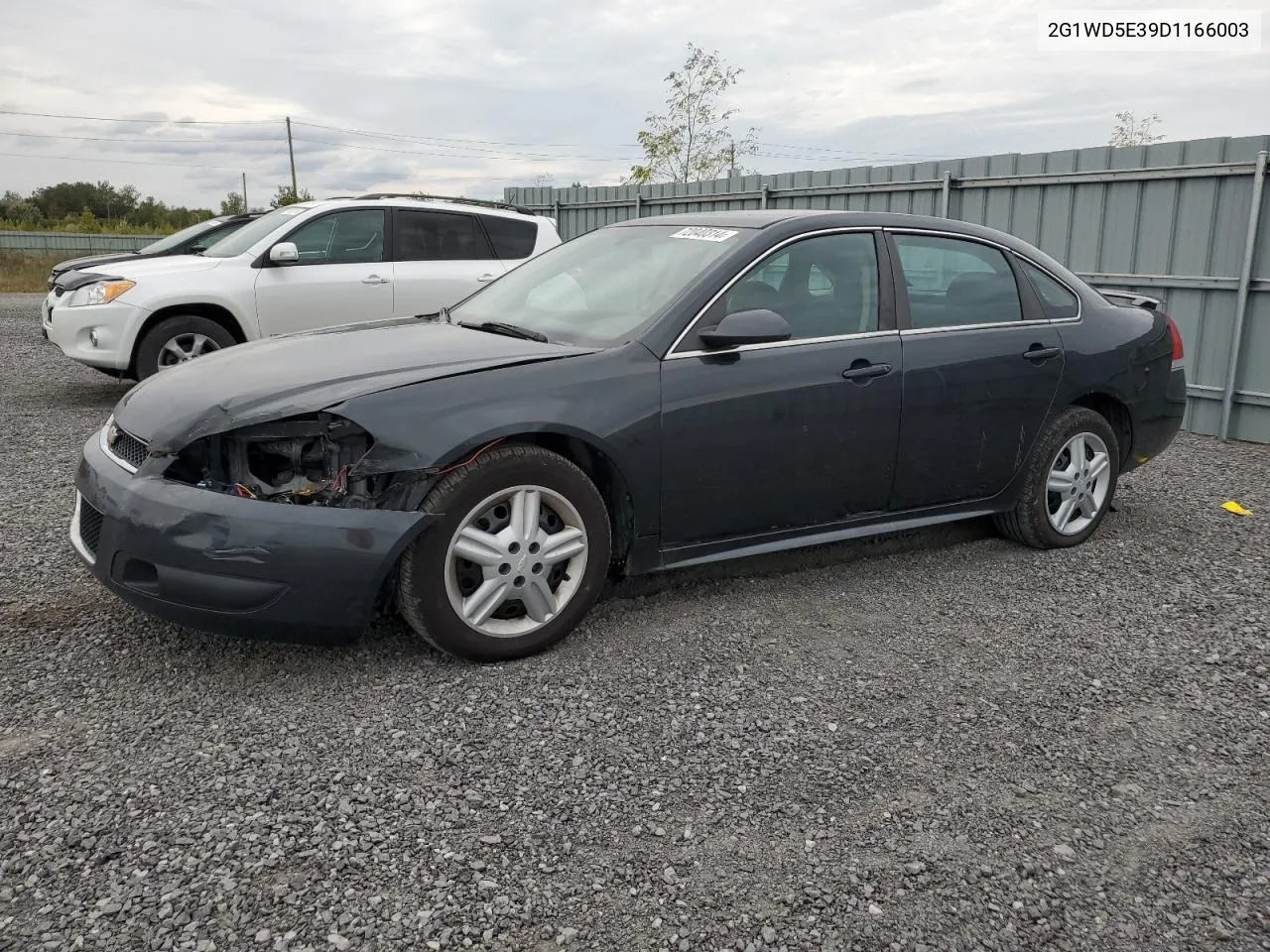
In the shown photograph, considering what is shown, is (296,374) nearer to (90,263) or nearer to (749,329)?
(749,329)

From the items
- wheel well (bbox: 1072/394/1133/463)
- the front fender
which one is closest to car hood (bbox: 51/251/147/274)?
the front fender

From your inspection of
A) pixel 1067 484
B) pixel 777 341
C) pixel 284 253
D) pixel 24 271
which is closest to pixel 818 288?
pixel 777 341

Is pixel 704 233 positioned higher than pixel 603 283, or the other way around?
pixel 704 233

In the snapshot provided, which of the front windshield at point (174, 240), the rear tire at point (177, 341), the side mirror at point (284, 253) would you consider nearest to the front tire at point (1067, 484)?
the side mirror at point (284, 253)

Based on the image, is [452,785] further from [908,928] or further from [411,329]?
[411,329]

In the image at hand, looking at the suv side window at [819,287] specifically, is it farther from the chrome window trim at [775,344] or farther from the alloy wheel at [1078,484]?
the alloy wheel at [1078,484]

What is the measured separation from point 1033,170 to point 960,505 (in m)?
6.03

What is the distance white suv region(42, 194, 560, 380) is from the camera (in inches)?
342

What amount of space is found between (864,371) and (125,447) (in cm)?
289

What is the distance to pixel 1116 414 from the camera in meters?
5.55

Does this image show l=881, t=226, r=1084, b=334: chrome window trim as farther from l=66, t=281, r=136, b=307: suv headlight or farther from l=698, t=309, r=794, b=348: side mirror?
l=66, t=281, r=136, b=307: suv headlight

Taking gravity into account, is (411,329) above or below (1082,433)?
above

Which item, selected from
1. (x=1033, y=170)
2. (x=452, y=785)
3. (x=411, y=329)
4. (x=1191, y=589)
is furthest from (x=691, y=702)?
(x=1033, y=170)

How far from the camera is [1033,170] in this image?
9.84 meters
